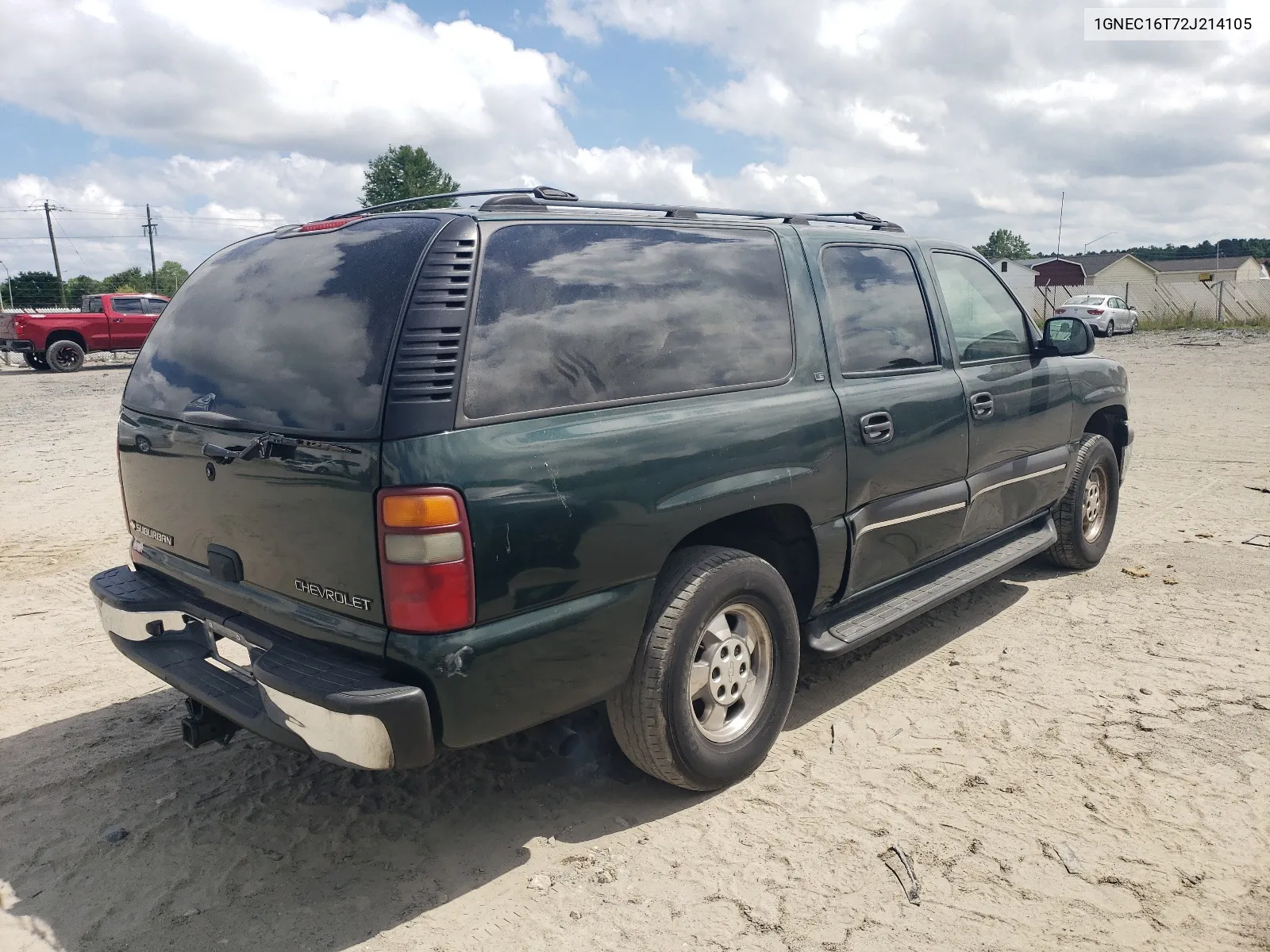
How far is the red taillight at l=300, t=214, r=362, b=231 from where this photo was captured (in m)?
3.13

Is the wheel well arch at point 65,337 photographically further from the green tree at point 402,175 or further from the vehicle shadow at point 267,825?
the green tree at point 402,175

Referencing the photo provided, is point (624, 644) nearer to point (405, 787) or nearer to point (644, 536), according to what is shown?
point (644, 536)

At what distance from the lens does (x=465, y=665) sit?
2533mm

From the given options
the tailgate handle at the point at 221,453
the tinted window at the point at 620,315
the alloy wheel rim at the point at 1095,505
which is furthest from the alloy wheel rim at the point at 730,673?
the alloy wheel rim at the point at 1095,505

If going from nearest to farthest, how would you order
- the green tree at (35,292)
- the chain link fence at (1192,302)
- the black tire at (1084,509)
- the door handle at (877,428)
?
1. the door handle at (877,428)
2. the black tire at (1084,509)
3. the chain link fence at (1192,302)
4. the green tree at (35,292)

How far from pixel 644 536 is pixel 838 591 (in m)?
1.19

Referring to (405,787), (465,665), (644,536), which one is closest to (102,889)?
(405,787)

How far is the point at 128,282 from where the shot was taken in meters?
71.1

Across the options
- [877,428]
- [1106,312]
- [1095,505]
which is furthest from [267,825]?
[1106,312]

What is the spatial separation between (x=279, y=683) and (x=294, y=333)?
1.01 metres

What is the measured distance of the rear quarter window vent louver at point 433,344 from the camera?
251 cm

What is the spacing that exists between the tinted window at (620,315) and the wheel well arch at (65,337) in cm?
2238

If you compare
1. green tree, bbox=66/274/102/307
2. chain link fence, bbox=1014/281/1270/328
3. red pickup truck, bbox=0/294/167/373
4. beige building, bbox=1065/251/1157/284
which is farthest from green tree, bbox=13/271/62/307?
beige building, bbox=1065/251/1157/284

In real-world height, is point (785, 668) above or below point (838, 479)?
below
